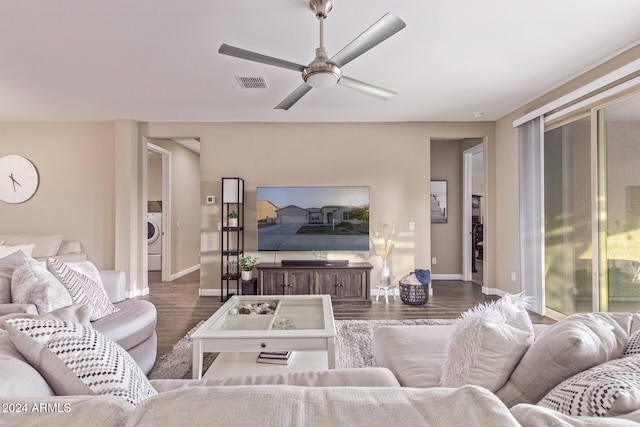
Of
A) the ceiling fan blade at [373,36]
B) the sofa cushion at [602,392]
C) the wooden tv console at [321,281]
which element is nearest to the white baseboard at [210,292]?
the wooden tv console at [321,281]

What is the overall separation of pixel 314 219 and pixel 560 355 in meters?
3.71

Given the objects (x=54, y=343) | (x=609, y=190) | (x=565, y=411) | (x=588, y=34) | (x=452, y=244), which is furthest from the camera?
(x=452, y=244)

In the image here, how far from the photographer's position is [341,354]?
2.58m

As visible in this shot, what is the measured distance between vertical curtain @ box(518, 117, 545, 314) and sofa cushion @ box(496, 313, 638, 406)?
2955 mm

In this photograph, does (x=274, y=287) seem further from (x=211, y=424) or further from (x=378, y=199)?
(x=211, y=424)

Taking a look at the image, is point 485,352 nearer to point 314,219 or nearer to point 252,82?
point 252,82

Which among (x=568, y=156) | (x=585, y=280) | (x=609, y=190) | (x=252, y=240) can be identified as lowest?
(x=585, y=280)

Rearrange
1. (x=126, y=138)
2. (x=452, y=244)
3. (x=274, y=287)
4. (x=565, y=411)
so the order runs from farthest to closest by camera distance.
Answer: (x=452, y=244) < (x=126, y=138) < (x=274, y=287) < (x=565, y=411)

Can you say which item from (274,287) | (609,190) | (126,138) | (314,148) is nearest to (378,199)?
(314,148)

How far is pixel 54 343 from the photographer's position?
93cm

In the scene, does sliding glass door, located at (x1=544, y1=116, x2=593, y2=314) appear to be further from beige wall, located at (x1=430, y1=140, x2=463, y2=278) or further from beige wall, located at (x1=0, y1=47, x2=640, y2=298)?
beige wall, located at (x1=430, y1=140, x2=463, y2=278)

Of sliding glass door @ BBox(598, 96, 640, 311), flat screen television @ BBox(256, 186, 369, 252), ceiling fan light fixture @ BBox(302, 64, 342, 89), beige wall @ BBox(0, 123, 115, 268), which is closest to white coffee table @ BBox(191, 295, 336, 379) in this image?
ceiling fan light fixture @ BBox(302, 64, 342, 89)

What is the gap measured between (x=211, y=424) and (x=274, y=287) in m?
3.88

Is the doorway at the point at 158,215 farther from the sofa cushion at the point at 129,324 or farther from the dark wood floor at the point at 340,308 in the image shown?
the sofa cushion at the point at 129,324
